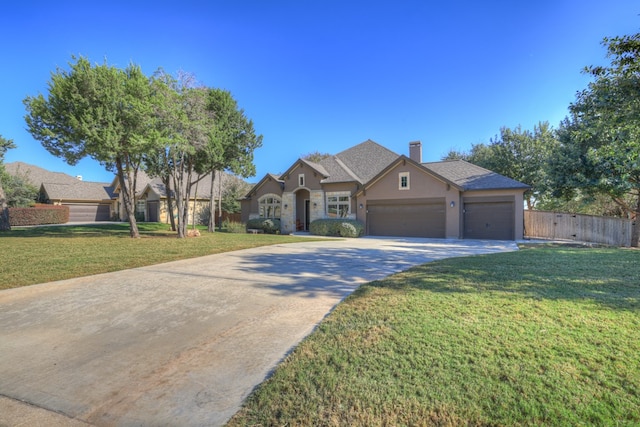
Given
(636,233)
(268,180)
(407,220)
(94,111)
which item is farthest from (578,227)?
(94,111)

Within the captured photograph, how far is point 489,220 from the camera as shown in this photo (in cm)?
1831

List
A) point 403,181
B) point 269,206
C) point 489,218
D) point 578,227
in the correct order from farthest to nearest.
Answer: point 269,206 → point 403,181 → point 489,218 → point 578,227

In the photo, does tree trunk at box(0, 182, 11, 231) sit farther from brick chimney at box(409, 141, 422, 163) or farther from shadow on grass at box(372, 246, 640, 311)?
brick chimney at box(409, 141, 422, 163)

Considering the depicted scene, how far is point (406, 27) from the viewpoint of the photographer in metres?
12.4

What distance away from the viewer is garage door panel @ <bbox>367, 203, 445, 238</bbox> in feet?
63.4

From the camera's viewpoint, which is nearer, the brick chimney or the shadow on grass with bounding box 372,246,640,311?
the shadow on grass with bounding box 372,246,640,311

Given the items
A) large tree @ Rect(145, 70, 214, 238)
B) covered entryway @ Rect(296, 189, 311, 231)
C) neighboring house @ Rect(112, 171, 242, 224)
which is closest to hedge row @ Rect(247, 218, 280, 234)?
covered entryway @ Rect(296, 189, 311, 231)

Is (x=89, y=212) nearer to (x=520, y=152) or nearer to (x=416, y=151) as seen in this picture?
(x=416, y=151)

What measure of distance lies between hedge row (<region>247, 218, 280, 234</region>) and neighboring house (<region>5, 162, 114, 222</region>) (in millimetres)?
22493

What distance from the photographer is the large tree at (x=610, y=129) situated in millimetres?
5871

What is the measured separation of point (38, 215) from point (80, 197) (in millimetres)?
7278

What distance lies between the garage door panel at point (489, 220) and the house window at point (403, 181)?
3653mm

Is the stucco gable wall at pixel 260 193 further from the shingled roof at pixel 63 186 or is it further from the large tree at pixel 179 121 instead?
the shingled roof at pixel 63 186

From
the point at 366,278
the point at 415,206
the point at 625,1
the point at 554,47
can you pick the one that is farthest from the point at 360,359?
the point at 415,206
